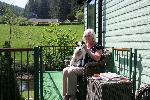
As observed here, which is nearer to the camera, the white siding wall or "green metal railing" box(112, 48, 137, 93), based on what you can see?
the white siding wall

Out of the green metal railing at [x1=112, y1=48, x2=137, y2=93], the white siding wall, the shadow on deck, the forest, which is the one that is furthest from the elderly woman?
the forest

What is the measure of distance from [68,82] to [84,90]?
300 mm

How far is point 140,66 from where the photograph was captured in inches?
235

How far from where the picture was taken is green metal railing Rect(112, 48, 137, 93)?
5859mm

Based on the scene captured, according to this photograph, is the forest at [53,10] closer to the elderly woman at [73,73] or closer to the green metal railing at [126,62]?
the green metal railing at [126,62]

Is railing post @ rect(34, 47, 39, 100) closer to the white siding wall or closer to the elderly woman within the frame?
the elderly woman

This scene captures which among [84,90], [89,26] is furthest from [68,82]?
[89,26]

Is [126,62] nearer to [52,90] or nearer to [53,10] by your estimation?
[52,90]

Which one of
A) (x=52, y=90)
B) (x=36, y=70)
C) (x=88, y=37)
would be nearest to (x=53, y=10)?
(x=52, y=90)

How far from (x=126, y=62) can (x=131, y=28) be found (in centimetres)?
68

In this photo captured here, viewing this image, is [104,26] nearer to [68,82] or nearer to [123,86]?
[68,82]

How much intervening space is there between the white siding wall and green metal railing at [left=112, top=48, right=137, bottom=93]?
136mm

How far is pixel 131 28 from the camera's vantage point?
6.62 m

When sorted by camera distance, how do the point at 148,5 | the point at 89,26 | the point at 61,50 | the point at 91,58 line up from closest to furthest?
the point at 148,5
the point at 91,58
the point at 89,26
the point at 61,50
